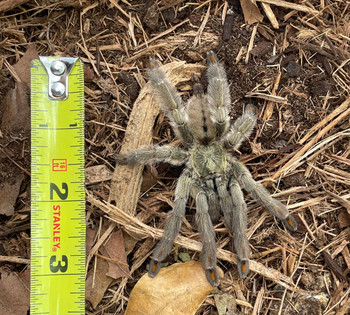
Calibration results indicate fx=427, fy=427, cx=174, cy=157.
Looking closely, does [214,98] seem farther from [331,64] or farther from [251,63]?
[331,64]

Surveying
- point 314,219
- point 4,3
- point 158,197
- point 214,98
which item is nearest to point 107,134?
point 158,197

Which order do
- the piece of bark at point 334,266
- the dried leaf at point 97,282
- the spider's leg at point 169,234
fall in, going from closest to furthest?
1. the spider's leg at point 169,234
2. the dried leaf at point 97,282
3. the piece of bark at point 334,266

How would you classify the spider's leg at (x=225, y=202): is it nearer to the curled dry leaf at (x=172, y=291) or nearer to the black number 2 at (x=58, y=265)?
the curled dry leaf at (x=172, y=291)

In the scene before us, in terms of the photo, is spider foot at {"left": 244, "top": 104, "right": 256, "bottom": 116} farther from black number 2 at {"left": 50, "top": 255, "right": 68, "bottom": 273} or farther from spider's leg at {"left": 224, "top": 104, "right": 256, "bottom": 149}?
black number 2 at {"left": 50, "top": 255, "right": 68, "bottom": 273}

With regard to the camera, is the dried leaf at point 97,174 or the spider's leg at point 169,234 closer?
the spider's leg at point 169,234

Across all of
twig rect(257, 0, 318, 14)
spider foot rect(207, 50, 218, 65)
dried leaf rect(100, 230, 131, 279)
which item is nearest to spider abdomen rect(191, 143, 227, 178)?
spider foot rect(207, 50, 218, 65)

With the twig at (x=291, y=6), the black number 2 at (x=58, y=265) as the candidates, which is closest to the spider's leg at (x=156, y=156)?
the black number 2 at (x=58, y=265)
